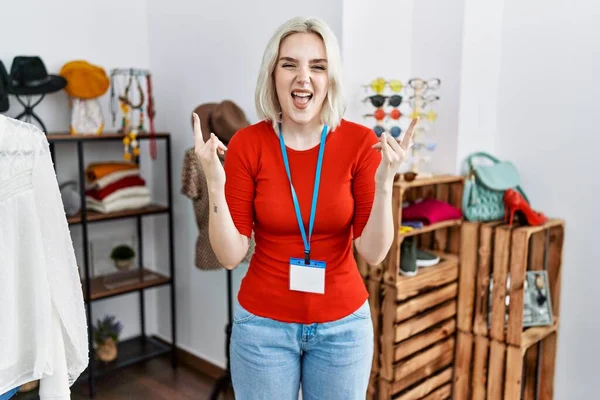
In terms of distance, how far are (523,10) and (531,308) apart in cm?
129

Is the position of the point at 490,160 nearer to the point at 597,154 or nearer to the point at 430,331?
the point at 597,154

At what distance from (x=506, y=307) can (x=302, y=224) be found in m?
1.28

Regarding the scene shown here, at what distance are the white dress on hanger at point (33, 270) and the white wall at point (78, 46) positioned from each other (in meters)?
1.73

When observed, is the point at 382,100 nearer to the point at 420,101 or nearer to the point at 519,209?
the point at 420,101

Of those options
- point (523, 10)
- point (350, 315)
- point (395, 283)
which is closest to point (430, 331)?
point (395, 283)

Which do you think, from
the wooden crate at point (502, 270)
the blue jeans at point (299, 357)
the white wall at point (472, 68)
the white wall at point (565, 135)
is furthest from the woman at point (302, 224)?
the white wall at point (565, 135)

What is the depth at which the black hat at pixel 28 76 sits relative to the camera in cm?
258

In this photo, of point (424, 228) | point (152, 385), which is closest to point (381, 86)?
point (424, 228)

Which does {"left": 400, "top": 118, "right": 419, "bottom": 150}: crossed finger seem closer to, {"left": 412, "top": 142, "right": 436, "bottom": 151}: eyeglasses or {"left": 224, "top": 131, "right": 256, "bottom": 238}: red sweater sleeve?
{"left": 224, "top": 131, "right": 256, "bottom": 238}: red sweater sleeve

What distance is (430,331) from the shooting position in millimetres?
2387

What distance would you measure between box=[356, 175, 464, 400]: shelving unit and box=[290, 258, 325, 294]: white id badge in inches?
30.6

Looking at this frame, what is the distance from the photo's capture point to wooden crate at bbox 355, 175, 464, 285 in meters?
2.17

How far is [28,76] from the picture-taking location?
102 inches

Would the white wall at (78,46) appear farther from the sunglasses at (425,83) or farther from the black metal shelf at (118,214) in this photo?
the sunglasses at (425,83)
